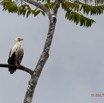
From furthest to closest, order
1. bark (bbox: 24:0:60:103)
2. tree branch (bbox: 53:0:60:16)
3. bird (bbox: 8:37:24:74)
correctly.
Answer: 1. bird (bbox: 8:37:24:74)
2. tree branch (bbox: 53:0:60:16)
3. bark (bbox: 24:0:60:103)

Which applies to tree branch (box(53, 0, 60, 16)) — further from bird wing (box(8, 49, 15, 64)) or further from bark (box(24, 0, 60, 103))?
bird wing (box(8, 49, 15, 64))

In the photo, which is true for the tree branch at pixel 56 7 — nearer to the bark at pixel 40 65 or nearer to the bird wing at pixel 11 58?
the bark at pixel 40 65

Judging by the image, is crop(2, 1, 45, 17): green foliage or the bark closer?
the bark

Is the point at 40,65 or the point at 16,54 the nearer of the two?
the point at 40,65

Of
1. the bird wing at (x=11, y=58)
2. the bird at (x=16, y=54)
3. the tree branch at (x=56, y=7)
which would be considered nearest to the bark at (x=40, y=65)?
the tree branch at (x=56, y=7)

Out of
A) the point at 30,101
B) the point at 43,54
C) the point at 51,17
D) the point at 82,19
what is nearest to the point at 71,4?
the point at 82,19

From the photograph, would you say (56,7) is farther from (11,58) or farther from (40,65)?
(40,65)

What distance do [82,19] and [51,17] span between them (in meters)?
2.64

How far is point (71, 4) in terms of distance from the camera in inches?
877

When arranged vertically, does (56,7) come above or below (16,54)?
above

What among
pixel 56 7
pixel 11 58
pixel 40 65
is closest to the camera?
pixel 40 65

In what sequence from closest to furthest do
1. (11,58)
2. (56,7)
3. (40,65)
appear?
(40,65) < (56,7) < (11,58)

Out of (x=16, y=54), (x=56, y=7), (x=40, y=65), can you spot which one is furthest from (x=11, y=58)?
(x=40, y=65)

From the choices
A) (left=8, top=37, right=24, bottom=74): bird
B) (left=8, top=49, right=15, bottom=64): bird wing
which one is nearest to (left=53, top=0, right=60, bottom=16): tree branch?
(left=8, top=37, right=24, bottom=74): bird
